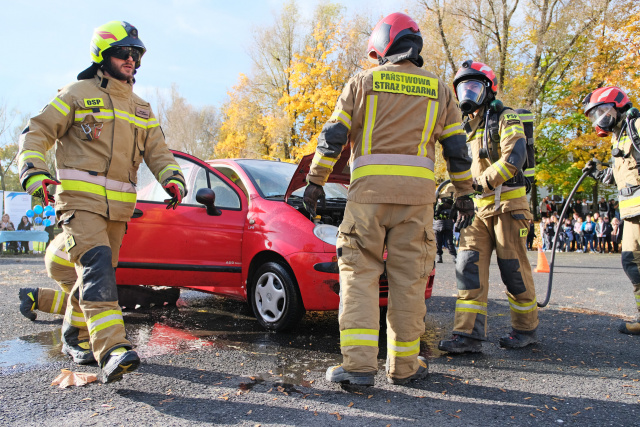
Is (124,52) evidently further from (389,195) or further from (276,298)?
(276,298)

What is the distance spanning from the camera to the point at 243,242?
172 inches

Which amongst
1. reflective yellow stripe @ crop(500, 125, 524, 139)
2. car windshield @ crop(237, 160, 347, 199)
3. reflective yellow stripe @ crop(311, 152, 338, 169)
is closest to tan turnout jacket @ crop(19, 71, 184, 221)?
reflective yellow stripe @ crop(311, 152, 338, 169)

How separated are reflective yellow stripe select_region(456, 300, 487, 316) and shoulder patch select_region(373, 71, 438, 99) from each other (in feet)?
5.35

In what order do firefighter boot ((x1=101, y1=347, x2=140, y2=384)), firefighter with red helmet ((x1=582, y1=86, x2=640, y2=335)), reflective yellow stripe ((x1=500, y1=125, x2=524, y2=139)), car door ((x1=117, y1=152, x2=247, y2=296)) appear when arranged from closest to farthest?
firefighter boot ((x1=101, y1=347, x2=140, y2=384)) → reflective yellow stripe ((x1=500, y1=125, x2=524, y2=139)) → car door ((x1=117, y1=152, x2=247, y2=296)) → firefighter with red helmet ((x1=582, y1=86, x2=640, y2=335))

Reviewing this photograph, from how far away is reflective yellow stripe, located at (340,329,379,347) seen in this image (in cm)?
273

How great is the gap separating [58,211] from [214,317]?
229 cm

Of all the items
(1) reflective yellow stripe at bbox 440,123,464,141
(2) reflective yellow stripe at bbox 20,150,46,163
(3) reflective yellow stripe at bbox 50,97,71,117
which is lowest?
(2) reflective yellow stripe at bbox 20,150,46,163

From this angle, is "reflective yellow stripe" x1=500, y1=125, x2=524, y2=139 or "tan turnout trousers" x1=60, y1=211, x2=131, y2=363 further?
"reflective yellow stripe" x1=500, y1=125, x2=524, y2=139

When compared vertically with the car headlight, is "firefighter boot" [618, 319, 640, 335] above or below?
below

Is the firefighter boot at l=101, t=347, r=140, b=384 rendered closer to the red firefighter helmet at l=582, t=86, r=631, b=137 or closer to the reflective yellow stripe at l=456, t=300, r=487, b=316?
the reflective yellow stripe at l=456, t=300, r=487, b=316

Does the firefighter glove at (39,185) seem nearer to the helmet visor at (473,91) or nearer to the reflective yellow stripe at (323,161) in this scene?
the reflective yellow stripe at (323,161)

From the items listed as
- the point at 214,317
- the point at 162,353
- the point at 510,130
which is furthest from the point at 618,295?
the point at 162,353

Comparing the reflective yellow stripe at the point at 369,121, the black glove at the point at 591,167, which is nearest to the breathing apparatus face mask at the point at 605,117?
the black glove at the point at 591,167

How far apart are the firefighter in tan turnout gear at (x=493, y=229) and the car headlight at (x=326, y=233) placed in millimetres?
1009
